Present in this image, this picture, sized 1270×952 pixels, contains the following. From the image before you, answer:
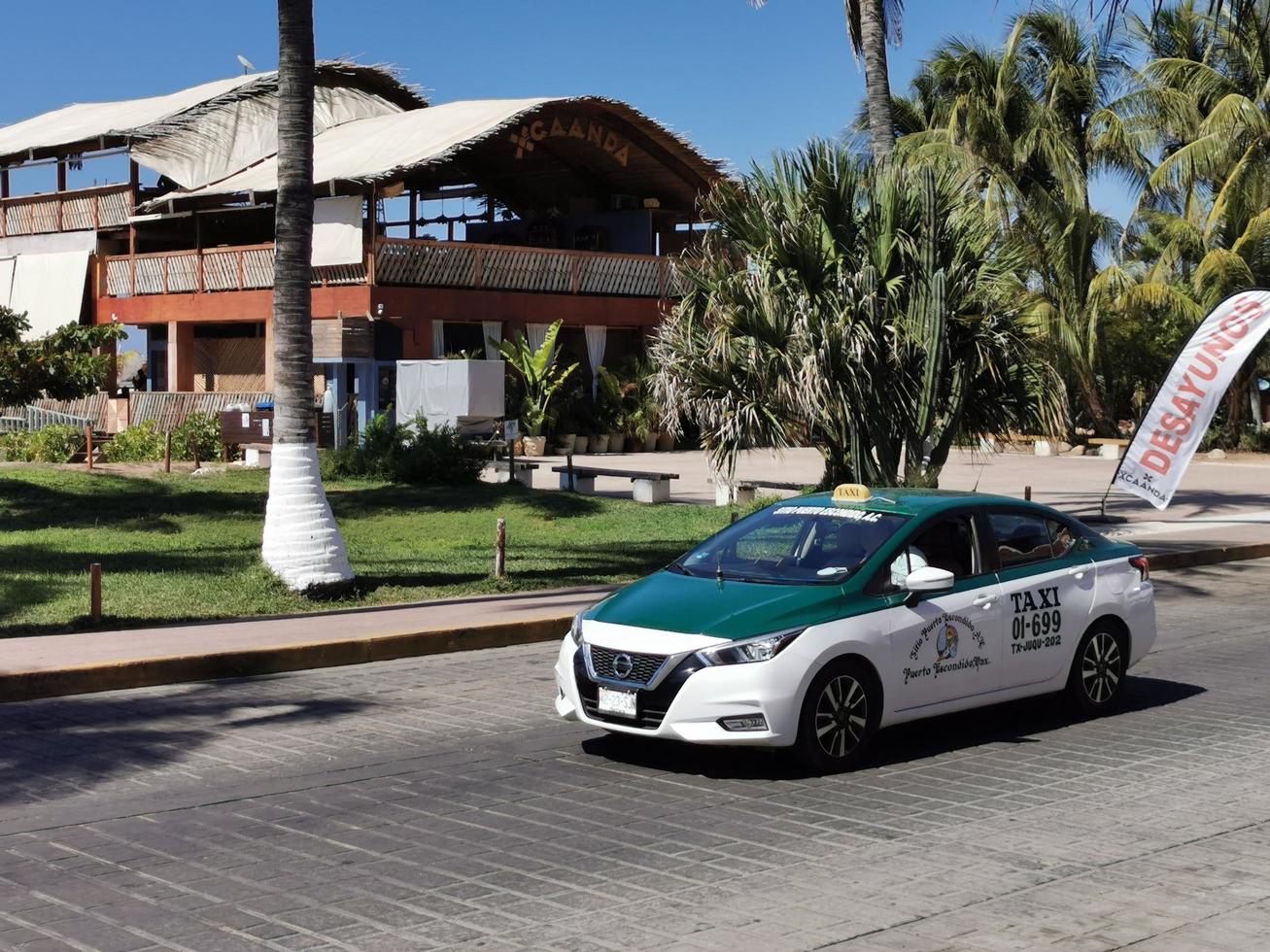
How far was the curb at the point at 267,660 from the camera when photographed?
35.4ft

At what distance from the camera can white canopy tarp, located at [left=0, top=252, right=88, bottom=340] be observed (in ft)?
134

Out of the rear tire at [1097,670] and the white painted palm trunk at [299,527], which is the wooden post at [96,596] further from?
the rear tire at [1097,670]

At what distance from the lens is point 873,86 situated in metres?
22.2

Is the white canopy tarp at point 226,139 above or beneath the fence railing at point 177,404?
above

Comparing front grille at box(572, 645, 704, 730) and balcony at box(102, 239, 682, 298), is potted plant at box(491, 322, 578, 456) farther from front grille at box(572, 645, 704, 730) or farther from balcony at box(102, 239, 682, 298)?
front grille at box(572, 645, 704, 730)

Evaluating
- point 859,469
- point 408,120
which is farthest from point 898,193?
point 408,120

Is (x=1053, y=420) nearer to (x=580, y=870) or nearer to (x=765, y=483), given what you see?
(x=765, y=483)

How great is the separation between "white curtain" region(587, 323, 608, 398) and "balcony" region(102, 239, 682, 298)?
3.12 ft

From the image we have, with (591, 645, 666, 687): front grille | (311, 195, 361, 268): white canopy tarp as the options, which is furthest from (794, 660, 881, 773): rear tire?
(311, 195, 361, 268): white canopy tarp

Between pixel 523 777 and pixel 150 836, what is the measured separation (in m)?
2.03

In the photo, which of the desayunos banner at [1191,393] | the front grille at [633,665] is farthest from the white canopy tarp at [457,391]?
the front grille at [633,665]

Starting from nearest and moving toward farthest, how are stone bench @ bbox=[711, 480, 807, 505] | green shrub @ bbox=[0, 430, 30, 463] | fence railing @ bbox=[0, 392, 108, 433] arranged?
stone bench @ bbox=[711, 480, 807, 505]
green shrub @ bbox=[0, 430, 30, 463]
fence railing @ bbox=[0, 392, 108, 433]

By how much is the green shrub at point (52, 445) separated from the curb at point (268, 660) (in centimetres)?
1725

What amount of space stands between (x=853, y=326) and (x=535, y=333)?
2071 cm
